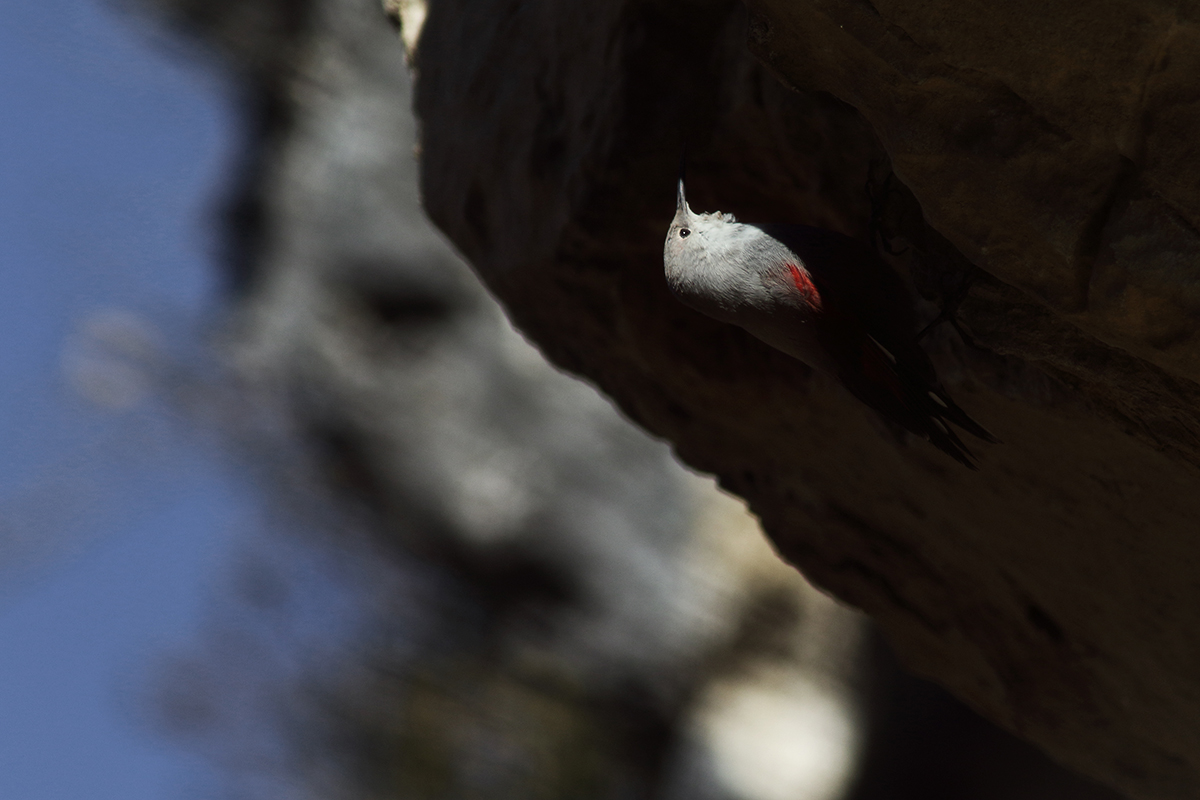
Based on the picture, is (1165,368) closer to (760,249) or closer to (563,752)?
(760,249)

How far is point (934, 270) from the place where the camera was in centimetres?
139

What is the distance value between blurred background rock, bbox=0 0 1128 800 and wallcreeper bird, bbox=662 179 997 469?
126 inches

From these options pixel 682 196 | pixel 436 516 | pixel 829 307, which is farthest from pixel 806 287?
pixel 436 516

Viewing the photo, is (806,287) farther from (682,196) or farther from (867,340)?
(682,196)

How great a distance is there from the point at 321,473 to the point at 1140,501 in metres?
3.72

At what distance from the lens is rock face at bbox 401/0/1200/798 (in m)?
1.04

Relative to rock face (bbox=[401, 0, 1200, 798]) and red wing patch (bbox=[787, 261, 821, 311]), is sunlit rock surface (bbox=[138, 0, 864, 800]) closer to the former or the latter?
rock face (bbox=[401, 0, 1200, 798])

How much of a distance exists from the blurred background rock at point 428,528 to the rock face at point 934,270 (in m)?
2.26

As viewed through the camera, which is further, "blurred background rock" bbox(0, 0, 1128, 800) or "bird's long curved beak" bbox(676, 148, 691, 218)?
"blurred background rock" bbox(0, 0, 1128, 800)

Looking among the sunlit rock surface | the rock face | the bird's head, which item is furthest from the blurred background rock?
the bird's head

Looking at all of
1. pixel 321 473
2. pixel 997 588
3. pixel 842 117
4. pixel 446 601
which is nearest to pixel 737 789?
pixel 446 601

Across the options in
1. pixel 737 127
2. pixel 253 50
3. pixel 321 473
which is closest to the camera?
pixel 737 127

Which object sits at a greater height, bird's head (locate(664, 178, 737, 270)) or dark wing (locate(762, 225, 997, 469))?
bird's head (locate(664, 178, 737, 270))

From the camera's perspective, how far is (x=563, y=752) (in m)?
4.71
